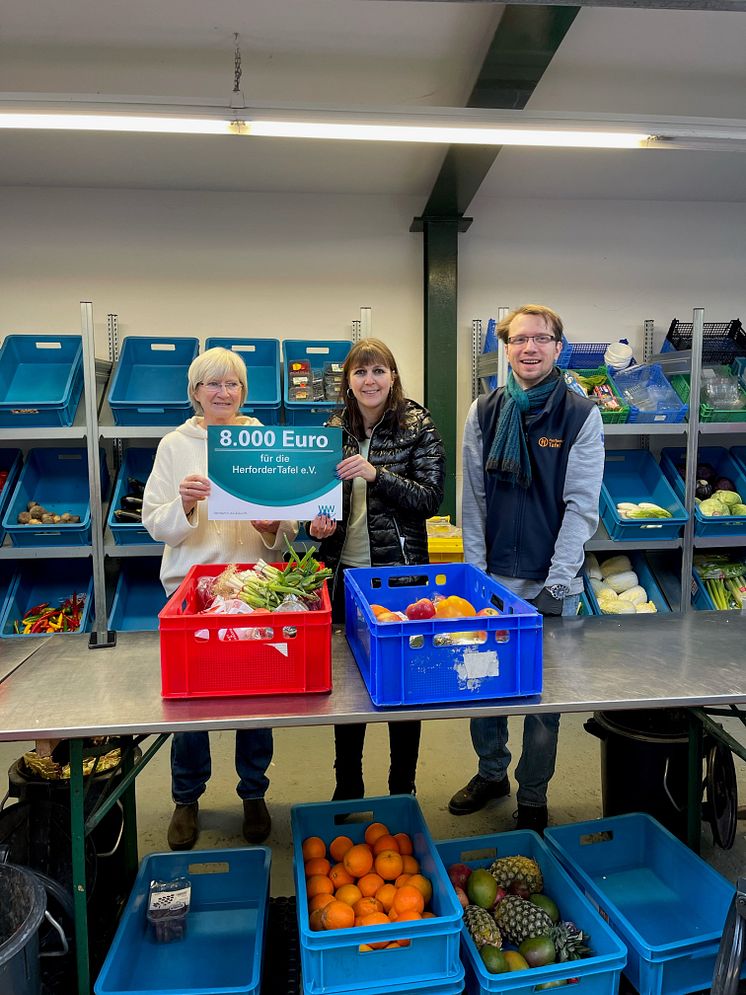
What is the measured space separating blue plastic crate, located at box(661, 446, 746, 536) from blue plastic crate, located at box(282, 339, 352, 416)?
90.0 inches

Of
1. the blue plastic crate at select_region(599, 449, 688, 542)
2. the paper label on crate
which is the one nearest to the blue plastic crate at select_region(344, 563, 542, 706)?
the paper label on crate

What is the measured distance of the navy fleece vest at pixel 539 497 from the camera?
2.38 meters

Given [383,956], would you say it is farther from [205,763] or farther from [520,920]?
[205,763]

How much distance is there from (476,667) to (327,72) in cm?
286

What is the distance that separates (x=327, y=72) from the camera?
124 inches

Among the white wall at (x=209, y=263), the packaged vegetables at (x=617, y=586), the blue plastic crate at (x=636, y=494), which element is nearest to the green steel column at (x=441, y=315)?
the white wall at (x=209, y=263)

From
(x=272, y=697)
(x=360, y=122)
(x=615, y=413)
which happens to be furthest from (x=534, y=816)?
(x=360, y=122)

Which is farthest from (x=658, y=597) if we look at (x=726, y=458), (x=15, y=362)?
(x=15, y=362)

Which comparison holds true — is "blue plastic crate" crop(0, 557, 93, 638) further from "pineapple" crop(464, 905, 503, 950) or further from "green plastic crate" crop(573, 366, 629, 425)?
"green plastic crate" crop(573, 366, 629, 425)

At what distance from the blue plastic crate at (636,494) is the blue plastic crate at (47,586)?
3.20 meters

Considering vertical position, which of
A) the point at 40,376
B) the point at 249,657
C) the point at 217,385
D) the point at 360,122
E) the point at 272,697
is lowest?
the point at 272,697

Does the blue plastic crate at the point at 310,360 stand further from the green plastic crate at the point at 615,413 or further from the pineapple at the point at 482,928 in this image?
the pineapple at the point at 482,928

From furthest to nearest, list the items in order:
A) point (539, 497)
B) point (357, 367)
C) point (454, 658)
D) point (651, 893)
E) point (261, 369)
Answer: point (261, 369)
point (539, 497)
point (357, 367)
point (651, 893)
point (454, 658)

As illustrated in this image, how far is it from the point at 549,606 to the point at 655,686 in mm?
664
